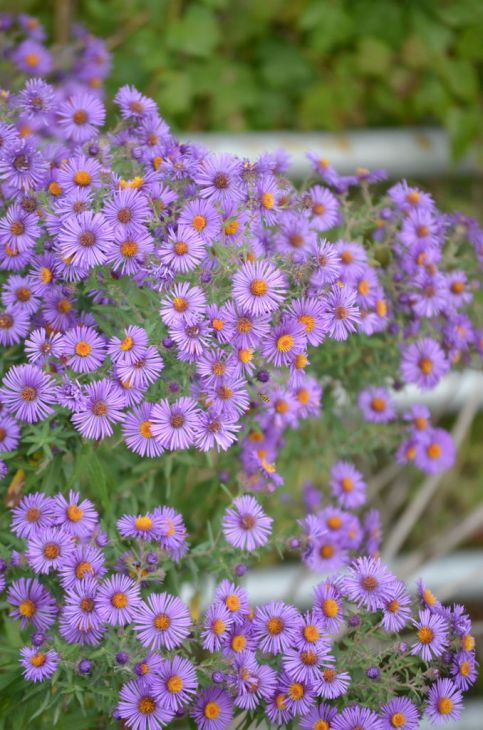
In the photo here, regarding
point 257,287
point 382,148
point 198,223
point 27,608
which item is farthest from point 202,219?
point 382,148

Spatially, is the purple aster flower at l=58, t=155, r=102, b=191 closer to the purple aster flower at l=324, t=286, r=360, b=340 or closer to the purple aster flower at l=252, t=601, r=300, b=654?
the purple aster flower at l=324, t=286, r=360, b=340

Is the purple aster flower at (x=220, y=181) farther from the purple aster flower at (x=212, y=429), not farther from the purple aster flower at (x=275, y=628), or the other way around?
the purple aster flower at (x=275, y=628)

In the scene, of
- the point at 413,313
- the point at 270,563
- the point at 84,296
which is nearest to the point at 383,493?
the point at 270,563

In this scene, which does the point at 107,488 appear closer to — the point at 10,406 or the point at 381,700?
the point at 10,406

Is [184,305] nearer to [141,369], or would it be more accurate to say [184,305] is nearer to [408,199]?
[141,369]

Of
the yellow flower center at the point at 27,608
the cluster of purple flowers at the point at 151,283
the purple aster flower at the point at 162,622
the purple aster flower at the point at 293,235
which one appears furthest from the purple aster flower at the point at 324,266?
the yellow flower center at the point at 27,608

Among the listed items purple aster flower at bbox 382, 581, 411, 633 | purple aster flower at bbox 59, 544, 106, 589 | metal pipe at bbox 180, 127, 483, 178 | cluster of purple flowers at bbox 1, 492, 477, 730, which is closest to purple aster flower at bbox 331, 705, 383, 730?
cluster of purple flowers at bbox 1, 492, 477, 730
